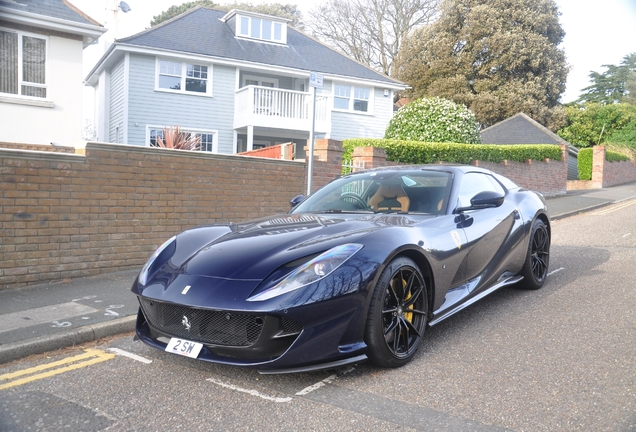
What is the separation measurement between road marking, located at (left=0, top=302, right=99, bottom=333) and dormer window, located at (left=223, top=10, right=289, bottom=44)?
65.3 ft

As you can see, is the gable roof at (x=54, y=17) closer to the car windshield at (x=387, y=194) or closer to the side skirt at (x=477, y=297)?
the car windshield at (x=387, y=194)

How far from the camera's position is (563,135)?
118ft

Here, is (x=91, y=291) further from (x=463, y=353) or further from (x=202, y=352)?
(x=463, y=353)

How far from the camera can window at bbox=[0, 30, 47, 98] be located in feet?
44.5

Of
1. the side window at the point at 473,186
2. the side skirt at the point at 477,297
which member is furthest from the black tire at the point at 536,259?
the side window at the point at 473,186

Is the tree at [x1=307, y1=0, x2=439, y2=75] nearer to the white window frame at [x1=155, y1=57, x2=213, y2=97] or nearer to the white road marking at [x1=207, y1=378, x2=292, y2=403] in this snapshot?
the white window frame at [x1=155, y1=57, x2=213, y2=97]

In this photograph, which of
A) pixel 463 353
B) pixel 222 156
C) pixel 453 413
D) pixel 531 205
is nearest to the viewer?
pixel 453 413

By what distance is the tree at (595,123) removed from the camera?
34719mm

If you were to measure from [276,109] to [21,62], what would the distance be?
33.6 ft

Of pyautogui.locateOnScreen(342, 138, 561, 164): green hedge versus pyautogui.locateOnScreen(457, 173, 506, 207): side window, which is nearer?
pyautogui.locateOnScreen(457, 173, 506, 207): side window

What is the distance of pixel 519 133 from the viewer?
29.7 meters

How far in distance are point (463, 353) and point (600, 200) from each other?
17.7 meters

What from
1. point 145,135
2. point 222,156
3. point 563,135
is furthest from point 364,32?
point 222,156

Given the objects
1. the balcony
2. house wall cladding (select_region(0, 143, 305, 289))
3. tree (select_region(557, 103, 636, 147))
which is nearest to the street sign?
house wall cladding (select_region(0, 143, 305, 289))
